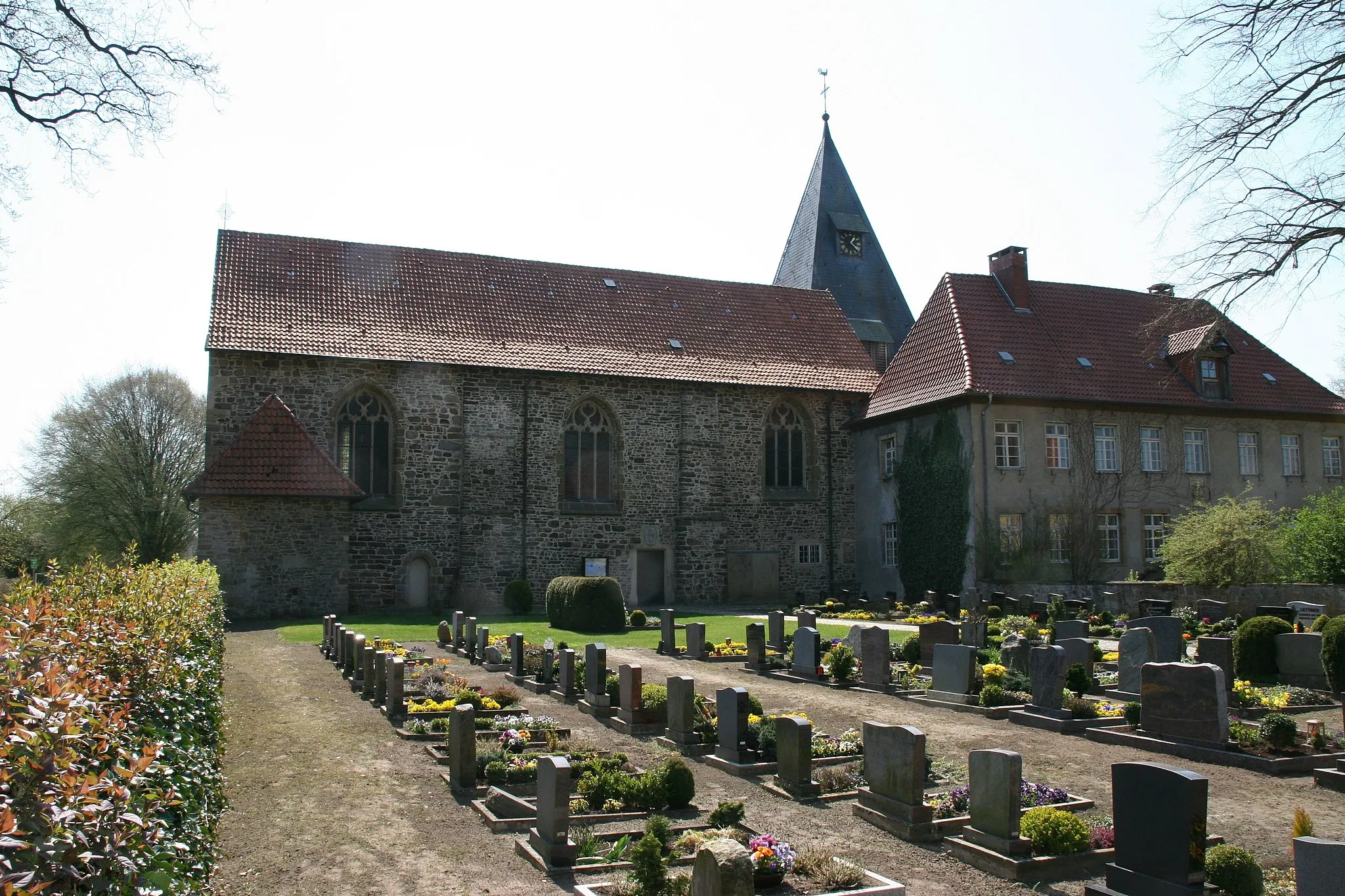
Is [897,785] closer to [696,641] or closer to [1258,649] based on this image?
[1258,649]

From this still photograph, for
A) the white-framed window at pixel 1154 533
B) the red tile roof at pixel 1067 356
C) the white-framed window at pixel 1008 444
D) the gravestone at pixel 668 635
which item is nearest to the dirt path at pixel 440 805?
the gravestone at pixel 668 635

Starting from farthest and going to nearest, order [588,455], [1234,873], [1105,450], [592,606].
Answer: [588,455] < [1105,450] < [592,606] < [1234,873]

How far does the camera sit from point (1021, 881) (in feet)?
22.5

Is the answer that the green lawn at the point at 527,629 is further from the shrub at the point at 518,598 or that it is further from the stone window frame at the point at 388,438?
the stone window frame at the point at 388,438

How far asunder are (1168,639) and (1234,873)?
9.17 meters

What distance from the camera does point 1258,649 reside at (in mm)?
14750

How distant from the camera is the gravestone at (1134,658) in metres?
13.7

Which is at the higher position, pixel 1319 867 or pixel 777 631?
pixel 1319 867

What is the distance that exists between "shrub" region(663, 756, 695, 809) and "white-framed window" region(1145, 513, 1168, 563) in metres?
23.8

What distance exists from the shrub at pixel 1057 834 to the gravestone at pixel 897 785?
85cm

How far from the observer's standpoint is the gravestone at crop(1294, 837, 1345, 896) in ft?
16.4

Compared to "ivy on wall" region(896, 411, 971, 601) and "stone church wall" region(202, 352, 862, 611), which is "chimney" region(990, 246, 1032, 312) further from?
"stone church wall" region(202, 352, 862, 611)

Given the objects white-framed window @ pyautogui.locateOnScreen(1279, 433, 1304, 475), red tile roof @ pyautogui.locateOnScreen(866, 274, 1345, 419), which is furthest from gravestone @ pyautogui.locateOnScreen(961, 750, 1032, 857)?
white-framed window @ pyautogui.locateOnScreen(1279, 433, 1304, 475)

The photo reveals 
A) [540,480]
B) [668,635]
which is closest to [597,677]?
[668,635]
